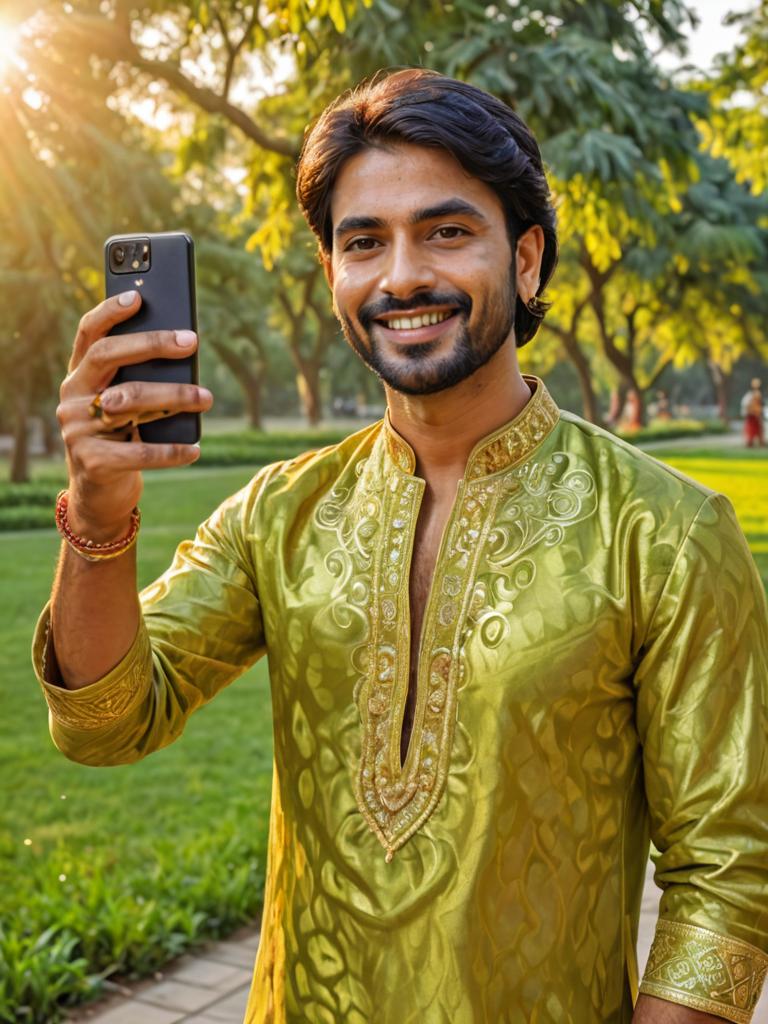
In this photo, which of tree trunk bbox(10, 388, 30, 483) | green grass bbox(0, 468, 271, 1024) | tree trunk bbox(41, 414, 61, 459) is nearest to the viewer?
green grass bbox(0, 468, 271, 1024)

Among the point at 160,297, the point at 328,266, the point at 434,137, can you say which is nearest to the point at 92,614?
the point at 160,297

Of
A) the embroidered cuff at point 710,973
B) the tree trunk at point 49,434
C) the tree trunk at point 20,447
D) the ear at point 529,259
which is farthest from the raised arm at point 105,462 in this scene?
the tree trunk at point 49,434

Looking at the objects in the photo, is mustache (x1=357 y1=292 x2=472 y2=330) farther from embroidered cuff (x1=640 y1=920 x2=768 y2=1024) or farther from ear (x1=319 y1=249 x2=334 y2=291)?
embroidered cuff (x1=640 y1=920 x2=768 y2=1024)

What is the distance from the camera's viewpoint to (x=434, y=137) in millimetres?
1897

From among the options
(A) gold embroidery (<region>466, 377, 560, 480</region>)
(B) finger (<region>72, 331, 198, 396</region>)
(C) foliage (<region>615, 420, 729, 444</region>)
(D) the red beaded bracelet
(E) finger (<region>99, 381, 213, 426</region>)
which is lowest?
(C) foliage (<region>615, 420, 729, 444</region>)

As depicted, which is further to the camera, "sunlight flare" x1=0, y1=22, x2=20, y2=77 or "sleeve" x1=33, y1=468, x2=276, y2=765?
"sunlight flare" x1=0, y1=22, x2=20, y2=77

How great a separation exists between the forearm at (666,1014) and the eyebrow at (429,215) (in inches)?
45.4

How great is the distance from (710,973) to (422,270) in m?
1.06

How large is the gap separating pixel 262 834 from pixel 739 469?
64.4 ft

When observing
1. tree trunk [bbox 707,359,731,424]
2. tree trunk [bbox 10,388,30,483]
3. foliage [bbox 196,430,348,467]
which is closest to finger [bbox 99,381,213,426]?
tree trunk [bbox 10,388,30,483]

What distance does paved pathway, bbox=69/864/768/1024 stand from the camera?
13.0 feet

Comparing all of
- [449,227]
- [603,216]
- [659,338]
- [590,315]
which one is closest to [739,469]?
[659,338]

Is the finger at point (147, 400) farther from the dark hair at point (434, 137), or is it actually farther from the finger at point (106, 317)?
the dark hair at point (434, 137)

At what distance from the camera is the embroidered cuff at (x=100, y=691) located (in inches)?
72.7
